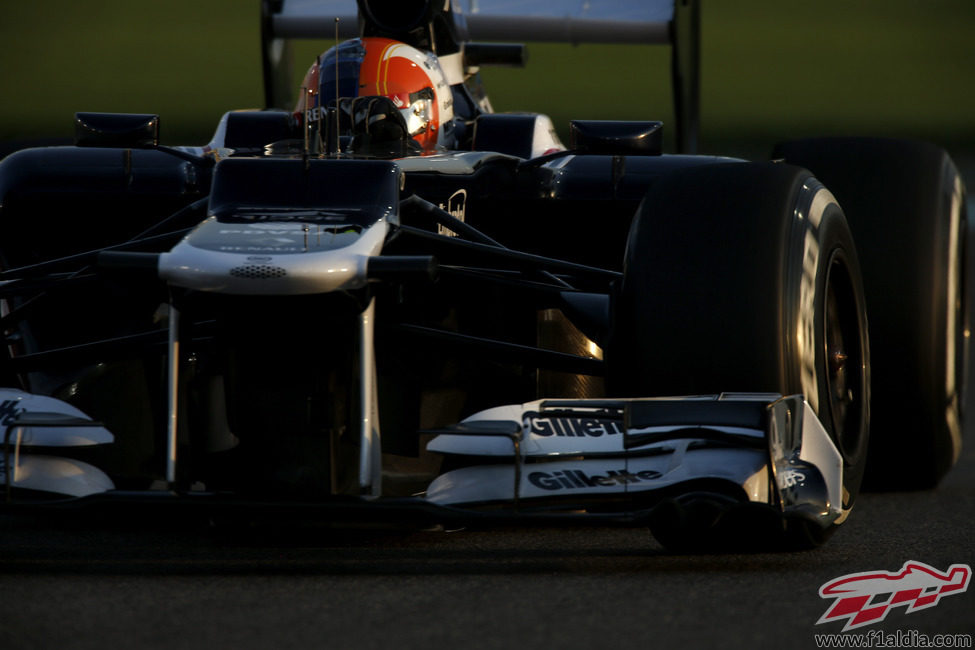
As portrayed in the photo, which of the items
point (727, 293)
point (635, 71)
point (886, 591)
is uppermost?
point (727, 293)

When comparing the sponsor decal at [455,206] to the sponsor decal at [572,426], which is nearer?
the sponsor decal at [572,426]

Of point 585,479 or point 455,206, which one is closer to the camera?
point 585,479

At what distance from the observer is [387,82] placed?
5.75 metres

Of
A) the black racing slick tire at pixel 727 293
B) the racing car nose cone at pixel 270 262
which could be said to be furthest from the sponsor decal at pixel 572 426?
the racing car nose cone at pixel 270 262

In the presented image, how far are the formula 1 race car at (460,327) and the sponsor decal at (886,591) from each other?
0.71 ft

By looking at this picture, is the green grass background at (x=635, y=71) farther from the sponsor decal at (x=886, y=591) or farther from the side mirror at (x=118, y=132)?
the sponsor decal at (x=886, y=591)

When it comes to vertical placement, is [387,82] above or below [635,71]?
above

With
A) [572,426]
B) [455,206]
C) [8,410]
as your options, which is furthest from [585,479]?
[8,410]

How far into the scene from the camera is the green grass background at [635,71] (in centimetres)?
3416

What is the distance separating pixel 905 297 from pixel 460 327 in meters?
1.66

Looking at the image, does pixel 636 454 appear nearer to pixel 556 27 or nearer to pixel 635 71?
pixel 556 27

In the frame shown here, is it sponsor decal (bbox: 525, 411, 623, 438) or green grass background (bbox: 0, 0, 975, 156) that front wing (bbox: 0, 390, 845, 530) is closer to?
sponsor decal (bbox: 525, 411, 623, 438)

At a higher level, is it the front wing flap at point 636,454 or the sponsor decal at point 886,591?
the front wing flap at point 636,454

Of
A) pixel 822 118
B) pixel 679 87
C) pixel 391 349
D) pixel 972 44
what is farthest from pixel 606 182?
pixel 972 44
